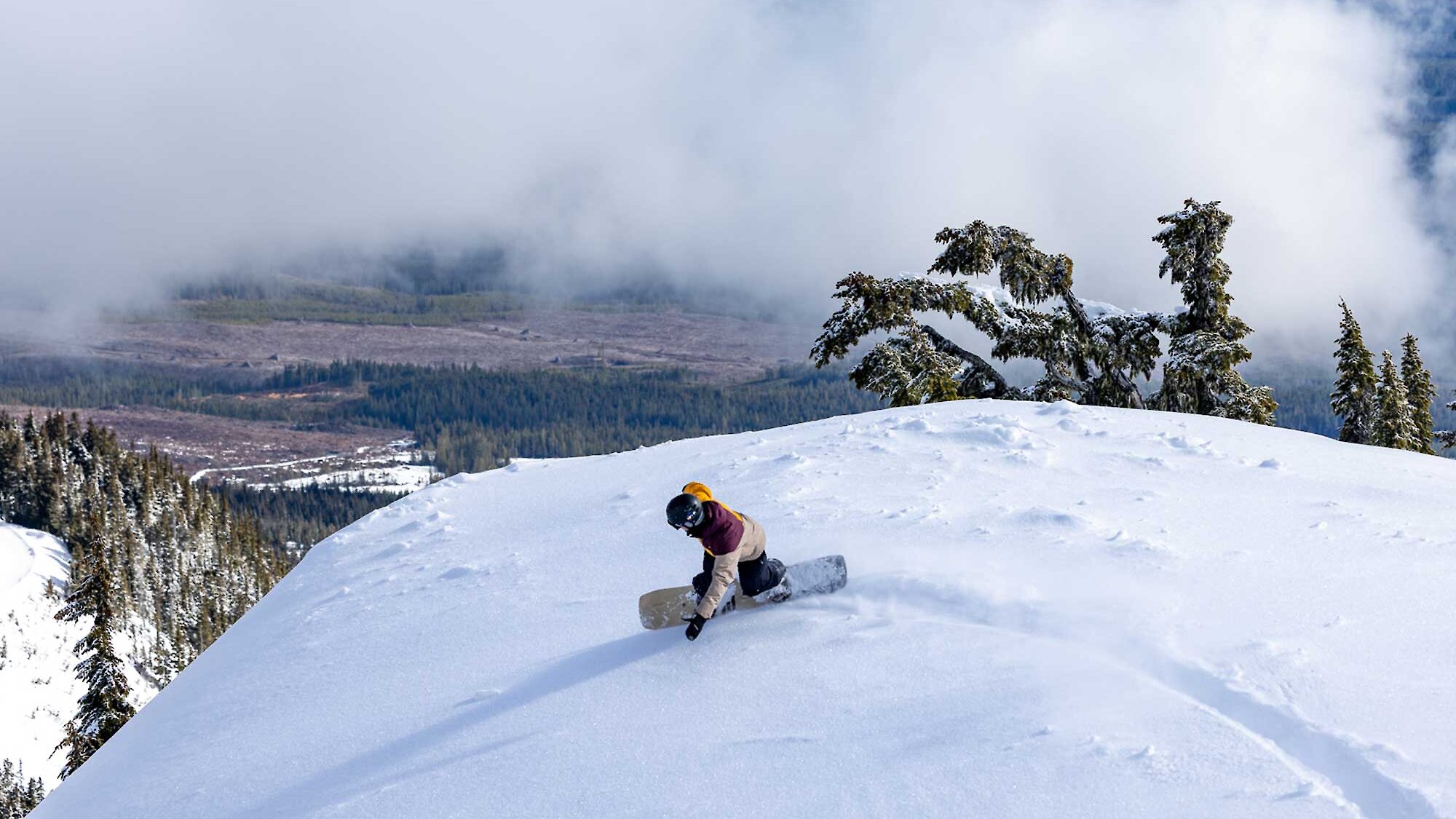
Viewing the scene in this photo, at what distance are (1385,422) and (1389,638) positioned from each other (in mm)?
36484

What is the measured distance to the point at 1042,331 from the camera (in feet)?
95.9

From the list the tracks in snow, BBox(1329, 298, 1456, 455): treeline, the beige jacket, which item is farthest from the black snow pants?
BBox(1329, 298, 1456, 455): treeline

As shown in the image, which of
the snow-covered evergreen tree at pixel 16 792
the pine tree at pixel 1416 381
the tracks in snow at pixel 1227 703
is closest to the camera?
the tracks in snow at pixel 1227 703

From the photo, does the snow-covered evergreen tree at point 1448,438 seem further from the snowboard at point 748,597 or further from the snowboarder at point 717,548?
the snowboarder at point 717,548

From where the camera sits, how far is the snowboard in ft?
33.4

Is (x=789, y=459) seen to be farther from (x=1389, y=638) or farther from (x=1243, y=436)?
(x=1389, y=638)

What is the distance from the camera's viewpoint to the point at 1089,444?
15844 mm

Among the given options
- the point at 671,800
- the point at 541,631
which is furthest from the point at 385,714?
the point at 671,800

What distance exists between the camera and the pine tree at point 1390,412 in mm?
38750

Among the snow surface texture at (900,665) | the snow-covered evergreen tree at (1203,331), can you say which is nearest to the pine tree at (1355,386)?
the snow-covered evergreen tree at (1203,331)

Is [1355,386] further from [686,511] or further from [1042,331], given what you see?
[686,511]

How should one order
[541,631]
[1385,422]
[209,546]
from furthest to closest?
[209,546] → [1385,422] → [541,631]

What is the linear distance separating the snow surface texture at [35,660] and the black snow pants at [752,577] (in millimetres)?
94852

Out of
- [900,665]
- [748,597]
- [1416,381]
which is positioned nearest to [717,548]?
[748,597]
